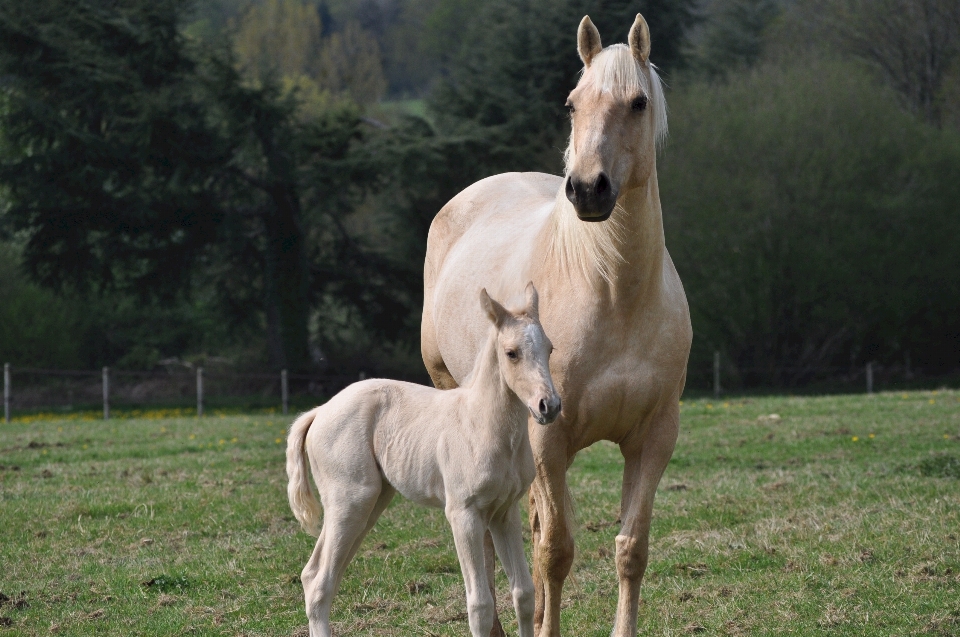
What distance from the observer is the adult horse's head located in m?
4.11

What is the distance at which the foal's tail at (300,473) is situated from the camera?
4734 mm

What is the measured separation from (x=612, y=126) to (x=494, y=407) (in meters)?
1.20

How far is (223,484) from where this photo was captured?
8859mm

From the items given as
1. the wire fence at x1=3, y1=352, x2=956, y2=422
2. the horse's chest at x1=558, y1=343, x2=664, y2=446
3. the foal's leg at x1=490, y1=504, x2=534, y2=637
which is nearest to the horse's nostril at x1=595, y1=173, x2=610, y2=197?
the horse's chest at x1=558, y1=343, x2=664, y2=446

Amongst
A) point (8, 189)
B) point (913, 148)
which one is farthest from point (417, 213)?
point (913, 148)

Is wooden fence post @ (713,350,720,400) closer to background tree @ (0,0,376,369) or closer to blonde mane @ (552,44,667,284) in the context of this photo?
background tree @ (0,0,376,369)

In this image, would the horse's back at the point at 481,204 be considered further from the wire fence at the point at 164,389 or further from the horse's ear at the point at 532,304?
the wire fence at the point at 164,389

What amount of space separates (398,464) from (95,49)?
73.4ft

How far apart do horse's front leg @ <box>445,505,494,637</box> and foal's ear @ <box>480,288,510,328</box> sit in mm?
750

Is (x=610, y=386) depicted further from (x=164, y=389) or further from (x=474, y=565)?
(x=164, y=389)

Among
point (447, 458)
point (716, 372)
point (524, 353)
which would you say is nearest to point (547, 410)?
point (524, 353)

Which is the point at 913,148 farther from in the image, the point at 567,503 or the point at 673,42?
the point at 567,503

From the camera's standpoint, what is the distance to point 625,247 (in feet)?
15.0

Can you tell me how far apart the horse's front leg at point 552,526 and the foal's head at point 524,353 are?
680 millimetres
